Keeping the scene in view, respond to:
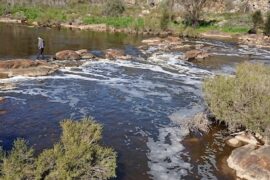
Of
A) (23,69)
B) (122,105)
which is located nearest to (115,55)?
(23,69)

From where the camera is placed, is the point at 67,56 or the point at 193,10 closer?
the point at 67,56

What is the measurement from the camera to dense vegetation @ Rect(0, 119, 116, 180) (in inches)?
561

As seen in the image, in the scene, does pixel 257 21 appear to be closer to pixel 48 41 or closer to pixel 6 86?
pixel 48 41

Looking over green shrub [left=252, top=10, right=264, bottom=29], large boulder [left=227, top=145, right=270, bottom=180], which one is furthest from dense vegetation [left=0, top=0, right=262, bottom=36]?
large boulder [left=227, top=145, right=270, bottom=180]

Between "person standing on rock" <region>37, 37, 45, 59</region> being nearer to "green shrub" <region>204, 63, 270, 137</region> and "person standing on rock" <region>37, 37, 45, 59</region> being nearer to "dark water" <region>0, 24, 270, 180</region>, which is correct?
"dark water" <region>0, 24, 270, 180</region>

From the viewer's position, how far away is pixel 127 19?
8575cm

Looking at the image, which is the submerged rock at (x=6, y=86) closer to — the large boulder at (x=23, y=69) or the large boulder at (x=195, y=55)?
the large boulder at (x=23, y=69)

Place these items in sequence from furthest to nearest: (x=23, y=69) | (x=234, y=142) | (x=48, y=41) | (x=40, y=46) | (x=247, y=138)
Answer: (x=48, y=41) → (x=40, y=46) → (x=23, y=69) → (x=247, y=138) → (x=234, y=142)

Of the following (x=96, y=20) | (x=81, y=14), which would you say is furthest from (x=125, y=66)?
(x=81, y=14)

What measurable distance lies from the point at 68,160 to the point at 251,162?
893 centimetres

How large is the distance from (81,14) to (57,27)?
56.2ft

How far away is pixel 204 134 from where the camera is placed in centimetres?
2392

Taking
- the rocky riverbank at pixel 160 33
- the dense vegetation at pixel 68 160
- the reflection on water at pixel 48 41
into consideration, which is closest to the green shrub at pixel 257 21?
the rocky riverbank at pixel 160 33

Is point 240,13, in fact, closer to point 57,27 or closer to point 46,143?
point 57,27
